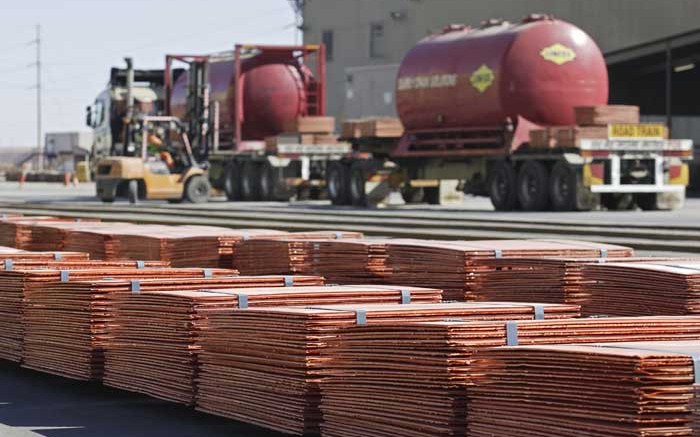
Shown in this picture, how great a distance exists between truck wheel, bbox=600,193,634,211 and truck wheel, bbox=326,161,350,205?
8453 mm

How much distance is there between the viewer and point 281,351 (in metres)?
8.87

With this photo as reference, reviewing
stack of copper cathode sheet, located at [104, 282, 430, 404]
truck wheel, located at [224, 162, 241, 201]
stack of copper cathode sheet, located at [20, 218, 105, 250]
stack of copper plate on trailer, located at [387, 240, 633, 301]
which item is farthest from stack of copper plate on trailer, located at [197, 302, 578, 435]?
truck wheel, located at [224, 162, 241, 201]

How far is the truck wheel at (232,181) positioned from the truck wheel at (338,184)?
5403 mm

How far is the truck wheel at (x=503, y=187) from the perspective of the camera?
118 ft

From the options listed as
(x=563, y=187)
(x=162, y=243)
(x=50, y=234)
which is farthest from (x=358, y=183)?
(x=162, y=243)

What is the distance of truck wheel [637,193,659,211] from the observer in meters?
35.2

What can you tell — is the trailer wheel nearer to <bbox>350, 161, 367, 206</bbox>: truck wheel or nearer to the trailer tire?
the trailer tire

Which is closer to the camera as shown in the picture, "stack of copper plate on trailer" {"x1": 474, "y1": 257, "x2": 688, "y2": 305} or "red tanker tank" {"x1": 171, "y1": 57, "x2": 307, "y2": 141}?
"stack of copper plate on trailer" {"x1": 474, "y1": 257, "x2": 688, "y2": 305}

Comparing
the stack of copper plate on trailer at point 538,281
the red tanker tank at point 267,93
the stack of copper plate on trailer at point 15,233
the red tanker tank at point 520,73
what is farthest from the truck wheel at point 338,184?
the stack of copper plate on trailer at point 538,281

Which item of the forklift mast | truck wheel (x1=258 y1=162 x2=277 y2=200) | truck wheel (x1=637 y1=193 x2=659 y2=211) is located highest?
the forklift mast

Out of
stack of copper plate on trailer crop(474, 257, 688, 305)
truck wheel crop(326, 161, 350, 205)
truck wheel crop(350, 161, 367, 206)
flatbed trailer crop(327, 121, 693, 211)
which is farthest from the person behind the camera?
truck wheel crop(326, 161, 350, 205)

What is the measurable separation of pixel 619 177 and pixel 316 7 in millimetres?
46350

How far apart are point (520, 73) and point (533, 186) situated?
8.07ft

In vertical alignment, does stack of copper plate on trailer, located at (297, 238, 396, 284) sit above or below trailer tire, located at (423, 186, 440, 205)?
below
